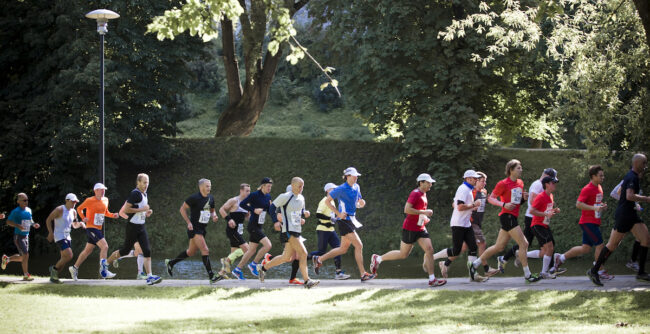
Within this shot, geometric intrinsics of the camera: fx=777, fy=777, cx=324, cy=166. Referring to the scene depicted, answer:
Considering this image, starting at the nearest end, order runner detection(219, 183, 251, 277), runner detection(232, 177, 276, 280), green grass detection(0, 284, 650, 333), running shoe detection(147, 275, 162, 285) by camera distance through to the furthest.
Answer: green grass detection(0, 284, 650, 333) < running shoe detection(147, 275, 162, 285) < runner detection(232, 177, 276, 280) < runner detection(219, 183, 251, 277)

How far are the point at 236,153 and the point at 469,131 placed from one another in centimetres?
1124

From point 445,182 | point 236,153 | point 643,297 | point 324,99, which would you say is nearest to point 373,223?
point 445,182

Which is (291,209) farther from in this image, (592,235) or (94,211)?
(592,235)

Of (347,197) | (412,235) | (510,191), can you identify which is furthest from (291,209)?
(510,191)

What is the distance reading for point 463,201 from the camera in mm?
13953

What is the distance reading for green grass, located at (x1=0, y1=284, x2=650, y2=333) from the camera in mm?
10070

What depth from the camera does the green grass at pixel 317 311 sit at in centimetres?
1007

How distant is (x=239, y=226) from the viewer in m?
16.1

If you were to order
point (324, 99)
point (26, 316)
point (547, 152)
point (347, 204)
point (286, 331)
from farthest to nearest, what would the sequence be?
point (324, 99), point (547, 152), point (347, 204), point (26, 316), point (286, 331)

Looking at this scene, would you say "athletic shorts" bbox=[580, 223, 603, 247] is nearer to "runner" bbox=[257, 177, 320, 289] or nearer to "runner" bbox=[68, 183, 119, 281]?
"runner" bbox=[257, 177, 320, 289]

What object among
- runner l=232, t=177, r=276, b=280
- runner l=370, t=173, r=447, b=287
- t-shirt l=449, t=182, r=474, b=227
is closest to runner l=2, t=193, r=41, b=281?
runner l=232, t=177, r=276, b=280

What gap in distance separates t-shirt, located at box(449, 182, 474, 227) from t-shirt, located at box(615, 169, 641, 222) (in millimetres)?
2514

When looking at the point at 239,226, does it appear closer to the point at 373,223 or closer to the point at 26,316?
the point at 26,316

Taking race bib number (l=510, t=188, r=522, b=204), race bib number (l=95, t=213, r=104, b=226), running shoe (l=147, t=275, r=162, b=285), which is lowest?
running shoe (l=147, t=275, r=162, b=285)
